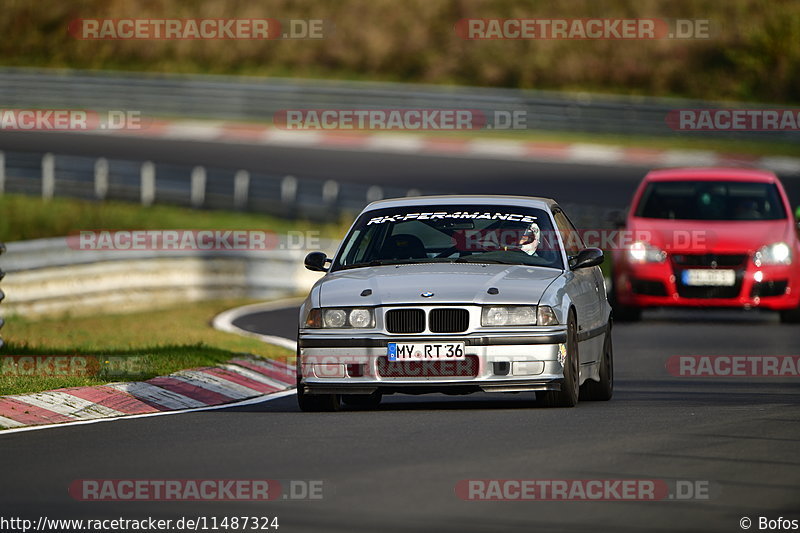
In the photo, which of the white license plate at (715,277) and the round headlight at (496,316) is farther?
the white license plate at (715,277)

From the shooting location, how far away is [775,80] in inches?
1941

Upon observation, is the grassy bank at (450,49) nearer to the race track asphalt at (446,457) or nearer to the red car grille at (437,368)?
the race track asphalt at (446,457)

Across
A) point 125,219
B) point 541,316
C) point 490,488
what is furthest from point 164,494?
point 125,219

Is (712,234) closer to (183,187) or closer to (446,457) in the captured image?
(446,457)

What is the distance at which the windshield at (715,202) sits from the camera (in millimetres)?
19781

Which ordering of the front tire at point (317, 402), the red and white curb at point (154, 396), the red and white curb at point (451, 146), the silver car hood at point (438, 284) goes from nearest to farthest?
1. the silver car hood at point (438, 284)
2. the red and white curb at point (154, 396)
3. the front tire at point (317, 402)
4. the red and white curb at point (451, 146)

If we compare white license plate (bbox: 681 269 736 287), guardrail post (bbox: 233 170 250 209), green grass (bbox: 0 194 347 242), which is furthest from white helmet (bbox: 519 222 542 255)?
guardrail post (bbox: 233 170 250 209)

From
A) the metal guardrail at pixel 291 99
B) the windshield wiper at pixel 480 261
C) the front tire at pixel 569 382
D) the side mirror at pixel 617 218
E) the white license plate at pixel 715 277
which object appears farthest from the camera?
the metal guardrail at pixel 291 99

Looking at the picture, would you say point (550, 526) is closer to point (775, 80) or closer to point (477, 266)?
point (477, 266)

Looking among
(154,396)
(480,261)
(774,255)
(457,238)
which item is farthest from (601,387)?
(774,255)

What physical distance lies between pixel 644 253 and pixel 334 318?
347 inches

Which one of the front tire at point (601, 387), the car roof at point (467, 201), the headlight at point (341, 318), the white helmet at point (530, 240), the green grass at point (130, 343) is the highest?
the car roof at point (467, 201)

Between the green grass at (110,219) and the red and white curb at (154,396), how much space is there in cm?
1411

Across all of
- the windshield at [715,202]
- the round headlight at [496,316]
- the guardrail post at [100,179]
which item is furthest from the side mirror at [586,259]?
the guardrail post at [100,179]
